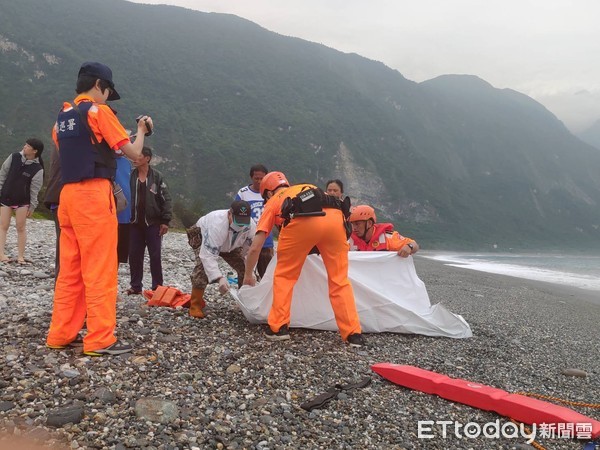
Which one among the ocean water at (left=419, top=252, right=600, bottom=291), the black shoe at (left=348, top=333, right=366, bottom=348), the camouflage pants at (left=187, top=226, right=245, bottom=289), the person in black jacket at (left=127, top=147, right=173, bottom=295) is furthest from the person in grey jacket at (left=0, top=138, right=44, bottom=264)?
the ocean water at (left=419, top=252, right=600, bottom=291)

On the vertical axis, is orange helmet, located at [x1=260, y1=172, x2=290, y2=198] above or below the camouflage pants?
above

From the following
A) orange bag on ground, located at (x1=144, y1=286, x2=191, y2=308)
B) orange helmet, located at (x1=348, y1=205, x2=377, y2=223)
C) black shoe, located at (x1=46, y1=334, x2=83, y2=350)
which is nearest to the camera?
black shoe, located at (x1=46, y1=334, x2=83, y2=350)

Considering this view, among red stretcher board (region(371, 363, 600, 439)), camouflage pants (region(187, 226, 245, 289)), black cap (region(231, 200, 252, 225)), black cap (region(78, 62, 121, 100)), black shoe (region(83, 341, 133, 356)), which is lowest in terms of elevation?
red stretcher board (region(371, 363, 600, 439))

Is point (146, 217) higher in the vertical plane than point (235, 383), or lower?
higher

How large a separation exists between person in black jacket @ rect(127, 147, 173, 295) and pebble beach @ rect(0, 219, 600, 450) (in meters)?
0.73

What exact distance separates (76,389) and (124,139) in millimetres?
1958

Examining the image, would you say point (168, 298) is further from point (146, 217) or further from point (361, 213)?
point (361, 213)

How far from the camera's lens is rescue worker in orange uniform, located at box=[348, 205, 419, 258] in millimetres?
6391

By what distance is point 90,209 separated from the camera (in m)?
3.95

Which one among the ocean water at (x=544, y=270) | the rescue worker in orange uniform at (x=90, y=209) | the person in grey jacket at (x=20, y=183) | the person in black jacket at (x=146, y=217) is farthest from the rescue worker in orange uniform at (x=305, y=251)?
the ocean water at (x=544, y=270)

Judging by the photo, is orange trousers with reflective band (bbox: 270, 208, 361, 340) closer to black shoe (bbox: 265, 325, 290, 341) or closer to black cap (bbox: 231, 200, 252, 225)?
black shoe (bbox: 265, 325, 290, 341)

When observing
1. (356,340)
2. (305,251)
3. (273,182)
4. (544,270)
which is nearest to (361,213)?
(273,182)

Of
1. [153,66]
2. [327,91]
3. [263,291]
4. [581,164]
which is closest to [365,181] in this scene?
[327,91]

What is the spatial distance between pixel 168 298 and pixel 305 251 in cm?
211
